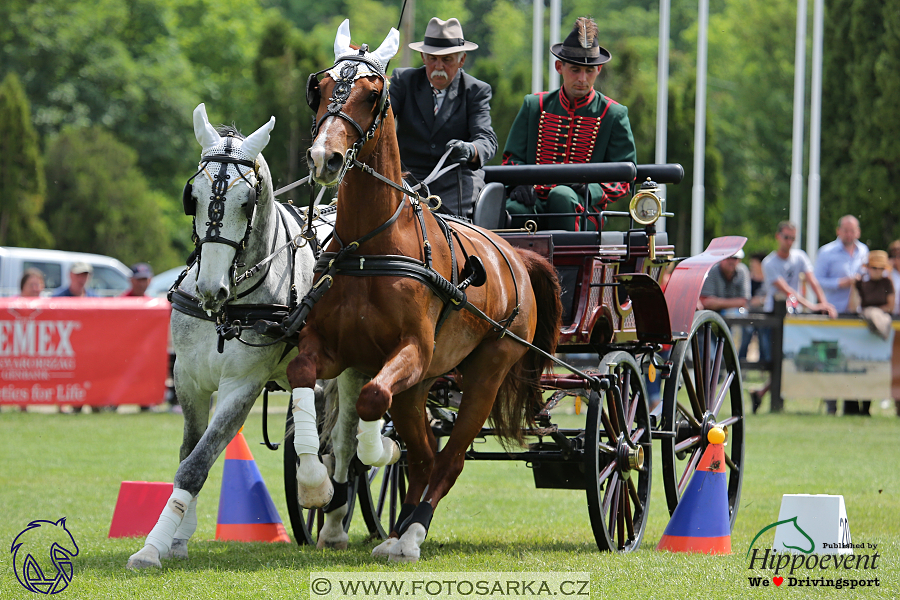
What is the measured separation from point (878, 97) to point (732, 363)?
22841 millimetres

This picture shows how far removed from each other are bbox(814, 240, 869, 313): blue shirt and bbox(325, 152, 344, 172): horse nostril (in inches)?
454

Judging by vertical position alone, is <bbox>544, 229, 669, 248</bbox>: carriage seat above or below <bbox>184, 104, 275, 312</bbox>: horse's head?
below

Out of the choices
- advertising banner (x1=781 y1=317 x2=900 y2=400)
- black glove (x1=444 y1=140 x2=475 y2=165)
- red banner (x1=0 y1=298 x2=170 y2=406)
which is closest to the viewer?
black glove (x1=444 y1=140 x2=475 y2=165)

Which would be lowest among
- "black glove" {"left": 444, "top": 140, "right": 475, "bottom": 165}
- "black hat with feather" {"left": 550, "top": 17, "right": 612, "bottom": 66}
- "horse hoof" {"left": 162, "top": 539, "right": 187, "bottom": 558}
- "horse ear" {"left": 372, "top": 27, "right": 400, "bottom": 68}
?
"horse hoof" {"left": 162, "top": 539, "right": 187, "bottom": 558}

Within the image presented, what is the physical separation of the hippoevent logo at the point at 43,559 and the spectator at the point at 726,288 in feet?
32.5

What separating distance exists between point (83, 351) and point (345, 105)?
9699 millimetres

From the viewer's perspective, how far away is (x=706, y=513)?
6.18m

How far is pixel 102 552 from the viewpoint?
593 centimetres

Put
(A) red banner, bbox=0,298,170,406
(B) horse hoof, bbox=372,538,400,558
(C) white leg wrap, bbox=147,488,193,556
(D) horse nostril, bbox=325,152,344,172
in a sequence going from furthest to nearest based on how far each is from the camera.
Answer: (A) red banner, bbox=0,298,170,406
(B) horse hoof, bbox=372,538,400,558
(C) white leg wrap, bbox=147,488,193,556
(D) horse nostril, bbox=325,152,344,172

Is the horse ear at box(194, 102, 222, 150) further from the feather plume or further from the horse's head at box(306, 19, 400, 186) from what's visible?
the feather plume

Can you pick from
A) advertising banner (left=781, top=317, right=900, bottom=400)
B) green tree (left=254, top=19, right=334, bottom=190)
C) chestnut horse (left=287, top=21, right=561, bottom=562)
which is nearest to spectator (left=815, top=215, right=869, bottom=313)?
advertising banner (left=781, top=317, right=900, bottom=400)

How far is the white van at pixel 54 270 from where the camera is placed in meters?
23.2

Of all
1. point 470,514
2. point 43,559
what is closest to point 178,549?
point 43,559

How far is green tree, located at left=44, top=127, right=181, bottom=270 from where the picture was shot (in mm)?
32188
